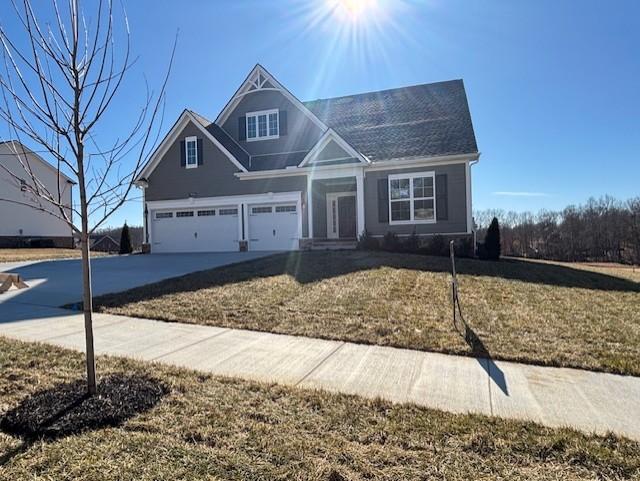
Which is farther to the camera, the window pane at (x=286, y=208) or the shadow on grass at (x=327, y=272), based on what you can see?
the window pane at (x=286, y=208)

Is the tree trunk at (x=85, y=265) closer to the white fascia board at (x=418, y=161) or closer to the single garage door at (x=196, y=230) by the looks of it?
the white fascia board at (x=418, y=161)

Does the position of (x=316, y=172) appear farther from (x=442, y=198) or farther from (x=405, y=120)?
(x=405, y=120)

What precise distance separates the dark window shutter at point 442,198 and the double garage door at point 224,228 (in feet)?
19.7

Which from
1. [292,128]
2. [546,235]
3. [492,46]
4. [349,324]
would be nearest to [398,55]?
[492,46]

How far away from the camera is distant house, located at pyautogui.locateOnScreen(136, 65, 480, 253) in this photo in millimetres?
15719

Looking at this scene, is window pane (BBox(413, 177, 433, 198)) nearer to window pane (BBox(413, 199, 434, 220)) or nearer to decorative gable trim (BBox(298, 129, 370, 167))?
window pane (BBox(413, 199, 434, 220))

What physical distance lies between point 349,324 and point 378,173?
Result: 36.4ft

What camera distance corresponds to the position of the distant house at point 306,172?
15719 mm

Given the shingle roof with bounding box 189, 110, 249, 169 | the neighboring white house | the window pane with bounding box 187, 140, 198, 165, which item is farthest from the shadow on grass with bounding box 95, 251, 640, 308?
the neighboring white house

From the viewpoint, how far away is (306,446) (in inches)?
104

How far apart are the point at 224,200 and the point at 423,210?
30.1 ft

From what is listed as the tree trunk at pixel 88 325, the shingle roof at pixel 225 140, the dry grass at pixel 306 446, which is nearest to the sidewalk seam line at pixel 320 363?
the dry grass at pixel 306 446

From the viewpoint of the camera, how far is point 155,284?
31.6 ft

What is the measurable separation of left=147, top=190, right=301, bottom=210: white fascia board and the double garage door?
0.21 meters
